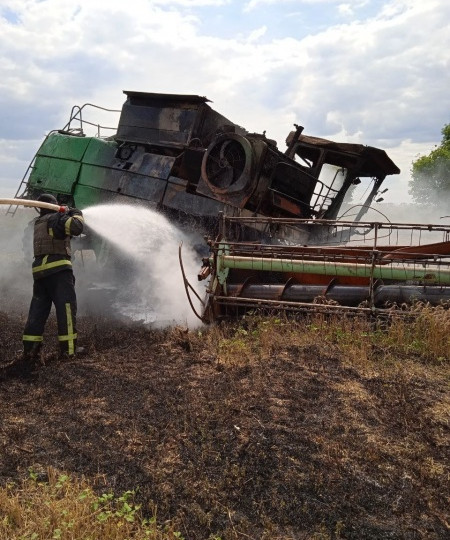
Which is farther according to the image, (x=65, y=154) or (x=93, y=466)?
(x=65, y=154)

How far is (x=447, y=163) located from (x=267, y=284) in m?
31.2

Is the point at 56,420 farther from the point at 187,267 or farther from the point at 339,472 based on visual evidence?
the point at 187,267

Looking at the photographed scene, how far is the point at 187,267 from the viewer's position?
8461mm

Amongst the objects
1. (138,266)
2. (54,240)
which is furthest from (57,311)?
(138,266)

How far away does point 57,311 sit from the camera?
18.0 ft

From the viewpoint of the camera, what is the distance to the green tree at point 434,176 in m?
33.6

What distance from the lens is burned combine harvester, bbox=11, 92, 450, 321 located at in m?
6.77

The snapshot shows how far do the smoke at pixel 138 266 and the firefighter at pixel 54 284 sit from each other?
7.55ft

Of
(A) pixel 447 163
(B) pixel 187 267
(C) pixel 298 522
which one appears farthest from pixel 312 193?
(A) pixel 447 163

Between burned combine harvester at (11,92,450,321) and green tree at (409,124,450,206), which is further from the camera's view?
green tree at (409,124,450,206)

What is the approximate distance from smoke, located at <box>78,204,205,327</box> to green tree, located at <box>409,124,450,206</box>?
93.7 feet

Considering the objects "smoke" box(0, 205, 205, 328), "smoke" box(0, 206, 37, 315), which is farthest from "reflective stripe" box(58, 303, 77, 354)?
"smoke" box(0, 206, 37, 315)

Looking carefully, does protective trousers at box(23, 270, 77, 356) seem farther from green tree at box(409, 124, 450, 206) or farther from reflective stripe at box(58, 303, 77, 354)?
green tree at box(409, 124, 450, 206)

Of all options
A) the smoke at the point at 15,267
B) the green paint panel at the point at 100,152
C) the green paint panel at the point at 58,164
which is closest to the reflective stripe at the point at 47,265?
the smoke at the point at 15,267
